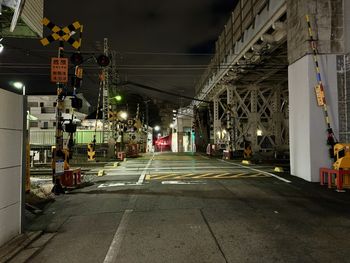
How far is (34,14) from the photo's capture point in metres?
9.46

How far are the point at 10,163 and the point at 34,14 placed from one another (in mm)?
6204

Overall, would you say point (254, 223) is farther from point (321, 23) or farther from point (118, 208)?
point (321, 23)

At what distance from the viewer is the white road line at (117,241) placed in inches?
177

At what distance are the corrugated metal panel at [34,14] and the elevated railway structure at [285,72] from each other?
9.33 m

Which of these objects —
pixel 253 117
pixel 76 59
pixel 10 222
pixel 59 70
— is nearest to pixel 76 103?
pixel 59 70

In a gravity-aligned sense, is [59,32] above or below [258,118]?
above

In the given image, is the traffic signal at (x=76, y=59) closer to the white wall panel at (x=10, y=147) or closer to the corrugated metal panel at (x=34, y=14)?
the corrugated metal panel at (x=34, y=14)

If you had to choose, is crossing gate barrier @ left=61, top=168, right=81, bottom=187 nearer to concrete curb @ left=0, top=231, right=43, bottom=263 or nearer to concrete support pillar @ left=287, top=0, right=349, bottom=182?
concrete curb @ left=0, top=231, right=43, bottom=263

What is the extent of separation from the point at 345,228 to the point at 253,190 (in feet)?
13.9

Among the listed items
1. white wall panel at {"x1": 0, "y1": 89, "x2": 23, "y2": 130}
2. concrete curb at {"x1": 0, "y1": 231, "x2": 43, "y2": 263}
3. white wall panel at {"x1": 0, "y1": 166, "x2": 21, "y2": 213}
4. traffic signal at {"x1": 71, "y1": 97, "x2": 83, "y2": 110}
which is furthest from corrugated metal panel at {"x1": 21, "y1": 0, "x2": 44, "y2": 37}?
concrete curb at {"x1": 0, "y1": 231, "x2": 43, "y2": 263}

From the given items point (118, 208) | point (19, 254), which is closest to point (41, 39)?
point (118, 208)

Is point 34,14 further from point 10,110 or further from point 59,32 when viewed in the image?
point 10,110

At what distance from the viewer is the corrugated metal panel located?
28.5 ft

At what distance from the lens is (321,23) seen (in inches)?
435
